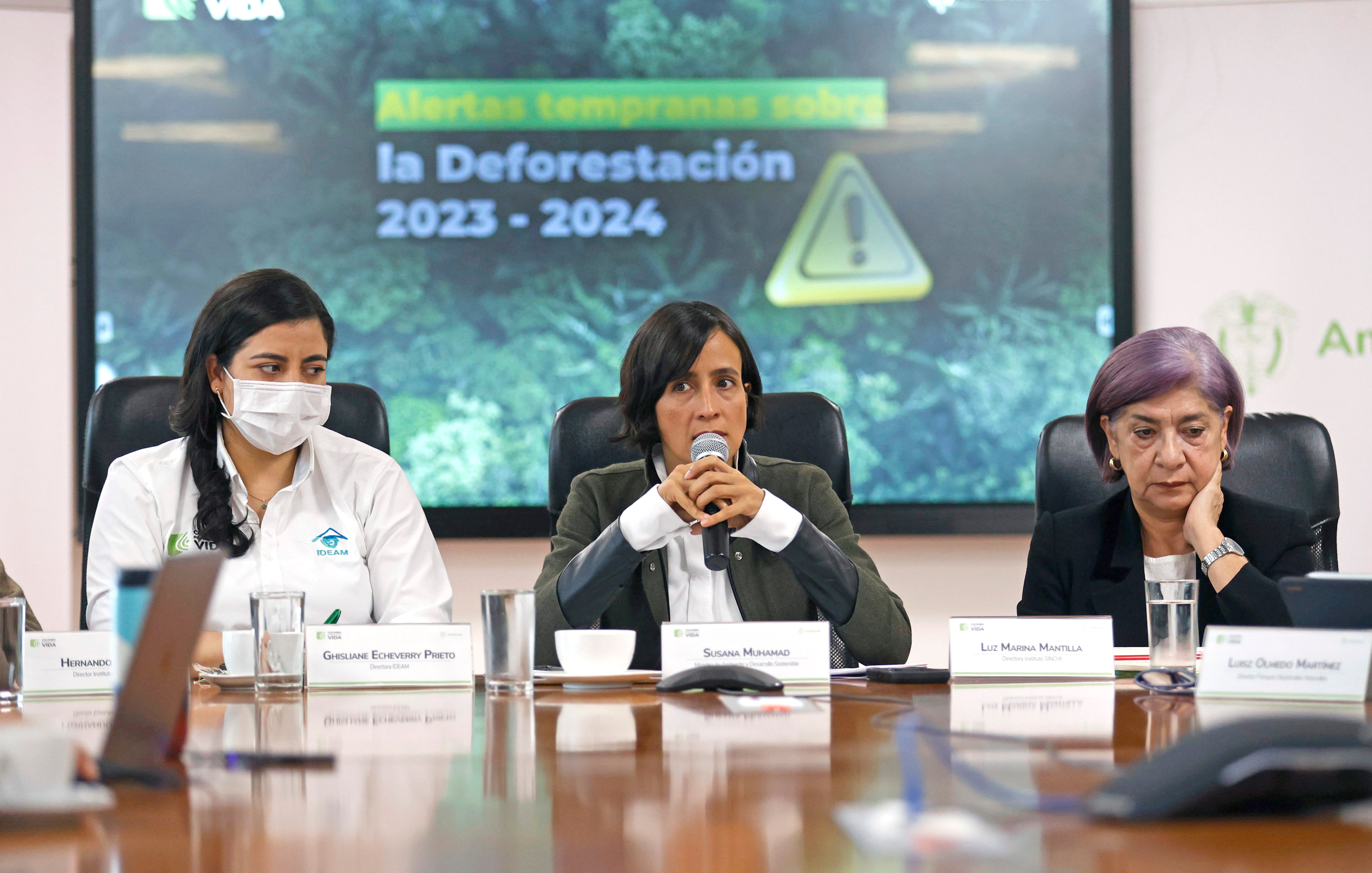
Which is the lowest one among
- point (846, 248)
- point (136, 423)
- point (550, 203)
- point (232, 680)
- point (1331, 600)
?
point (232, 680)

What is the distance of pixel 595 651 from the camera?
162 centimetres

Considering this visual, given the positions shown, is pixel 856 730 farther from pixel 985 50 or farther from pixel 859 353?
pixel 985 50

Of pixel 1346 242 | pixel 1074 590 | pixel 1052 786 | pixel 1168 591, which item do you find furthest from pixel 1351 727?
pixel 1346 242

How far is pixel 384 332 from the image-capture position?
3314mm

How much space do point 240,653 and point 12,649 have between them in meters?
0.27

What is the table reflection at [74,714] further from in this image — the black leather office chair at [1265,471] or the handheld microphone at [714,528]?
the black leather office chair at [1265,471]

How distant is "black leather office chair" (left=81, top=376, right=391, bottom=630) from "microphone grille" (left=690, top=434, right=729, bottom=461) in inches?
28.4

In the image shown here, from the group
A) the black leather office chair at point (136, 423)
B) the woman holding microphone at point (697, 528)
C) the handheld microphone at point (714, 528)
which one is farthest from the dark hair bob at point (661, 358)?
the black leather office chair at point (136, 423)

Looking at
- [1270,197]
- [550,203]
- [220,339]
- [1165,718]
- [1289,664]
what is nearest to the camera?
[1165,718]

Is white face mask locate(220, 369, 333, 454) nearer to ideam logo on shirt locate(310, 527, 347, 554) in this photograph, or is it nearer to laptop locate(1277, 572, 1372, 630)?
ideam logo on shirt locate(310, 527, 347, 554)

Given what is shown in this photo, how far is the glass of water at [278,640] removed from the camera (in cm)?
151

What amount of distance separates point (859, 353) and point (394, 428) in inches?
49.7

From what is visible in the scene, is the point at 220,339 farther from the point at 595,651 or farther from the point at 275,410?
the point at 595,651

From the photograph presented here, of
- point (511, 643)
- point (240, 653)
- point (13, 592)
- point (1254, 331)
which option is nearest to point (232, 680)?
point (240, 653)
